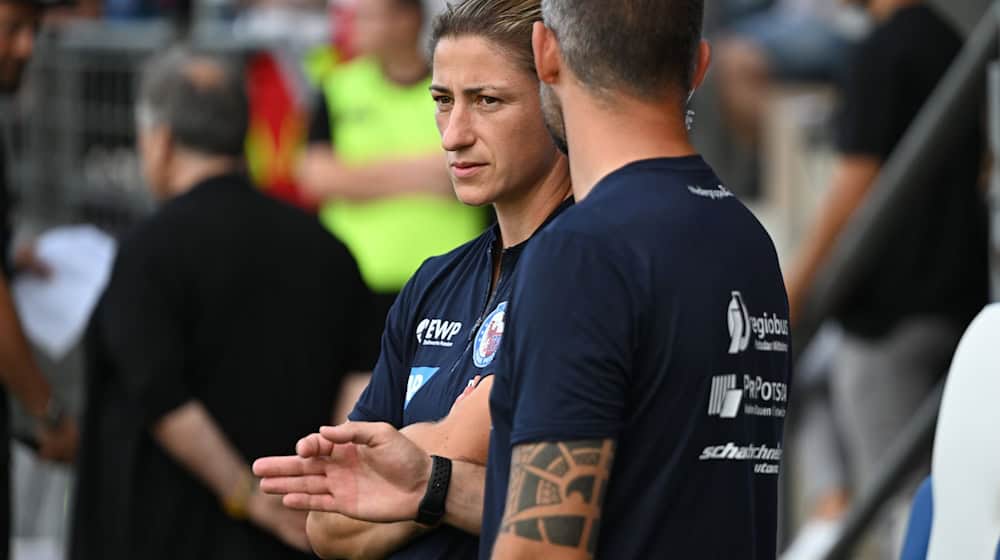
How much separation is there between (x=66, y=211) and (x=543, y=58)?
6.78 metres

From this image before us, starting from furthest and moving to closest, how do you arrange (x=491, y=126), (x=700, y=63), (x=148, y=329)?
(x=148, y=329), (x=491, y=126), (x=700, y=63)

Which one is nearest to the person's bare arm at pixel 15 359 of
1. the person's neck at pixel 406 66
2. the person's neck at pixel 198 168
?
the person's neck at pixel 198 168

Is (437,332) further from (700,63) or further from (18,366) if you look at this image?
(18,366)

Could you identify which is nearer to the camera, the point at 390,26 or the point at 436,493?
the point at 436,493

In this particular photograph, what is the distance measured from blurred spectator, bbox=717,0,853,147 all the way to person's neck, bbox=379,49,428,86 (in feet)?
9.56

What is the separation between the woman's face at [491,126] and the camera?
8.68 feet

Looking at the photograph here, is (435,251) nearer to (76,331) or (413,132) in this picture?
(413,132)

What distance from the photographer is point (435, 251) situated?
20.9ft

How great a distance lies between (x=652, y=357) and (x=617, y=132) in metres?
0.31

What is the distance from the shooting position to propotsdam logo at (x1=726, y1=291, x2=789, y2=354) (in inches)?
91.8

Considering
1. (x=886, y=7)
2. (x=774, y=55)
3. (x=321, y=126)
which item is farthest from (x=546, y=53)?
(x=774, y=55)

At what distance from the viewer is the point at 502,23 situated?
2664 mm

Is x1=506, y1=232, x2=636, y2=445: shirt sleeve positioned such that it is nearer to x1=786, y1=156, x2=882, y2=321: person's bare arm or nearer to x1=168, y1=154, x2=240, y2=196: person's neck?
x1=168, y1=154, x2=240, y2=196: person's neck

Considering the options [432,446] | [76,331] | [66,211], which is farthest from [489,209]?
[432,446]
